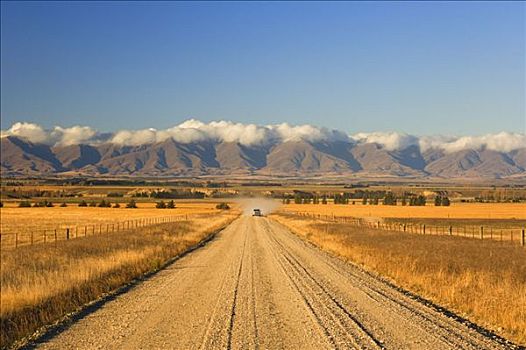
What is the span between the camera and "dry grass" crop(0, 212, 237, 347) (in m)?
14.4

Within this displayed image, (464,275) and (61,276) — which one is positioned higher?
(61,276)

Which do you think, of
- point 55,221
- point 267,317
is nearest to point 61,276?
point 267,317

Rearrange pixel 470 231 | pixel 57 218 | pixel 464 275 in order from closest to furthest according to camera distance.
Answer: pixel 464 275
pixel 470 231
pixel 57 218

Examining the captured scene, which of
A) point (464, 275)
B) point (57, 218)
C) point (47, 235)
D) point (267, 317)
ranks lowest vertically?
point (57, 218)

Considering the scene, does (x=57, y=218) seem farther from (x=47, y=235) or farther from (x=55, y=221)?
(x=47, y=235)

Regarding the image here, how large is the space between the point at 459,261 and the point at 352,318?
9.01 m

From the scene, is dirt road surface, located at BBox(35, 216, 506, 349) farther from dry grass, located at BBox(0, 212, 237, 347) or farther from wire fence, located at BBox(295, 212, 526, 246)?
wire fence, located at BBox(295, 212, 526, 246)

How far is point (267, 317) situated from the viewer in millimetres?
14172

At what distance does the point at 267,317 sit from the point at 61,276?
25.0 feet

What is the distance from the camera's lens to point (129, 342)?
11.7m

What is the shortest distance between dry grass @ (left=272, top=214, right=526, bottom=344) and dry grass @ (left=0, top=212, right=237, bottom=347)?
918 centimetres

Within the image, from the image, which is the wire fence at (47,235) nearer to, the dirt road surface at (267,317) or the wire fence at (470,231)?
the dirt road surface at (267,317)

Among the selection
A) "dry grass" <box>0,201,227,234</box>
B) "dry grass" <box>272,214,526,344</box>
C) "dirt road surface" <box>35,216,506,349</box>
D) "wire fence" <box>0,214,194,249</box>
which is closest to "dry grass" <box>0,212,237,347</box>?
"dirt road surface" <box>35,216,506,349</box>

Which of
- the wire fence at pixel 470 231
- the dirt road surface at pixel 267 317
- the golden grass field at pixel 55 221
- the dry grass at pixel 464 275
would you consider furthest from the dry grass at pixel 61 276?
the wire fence at pixel 470 231
